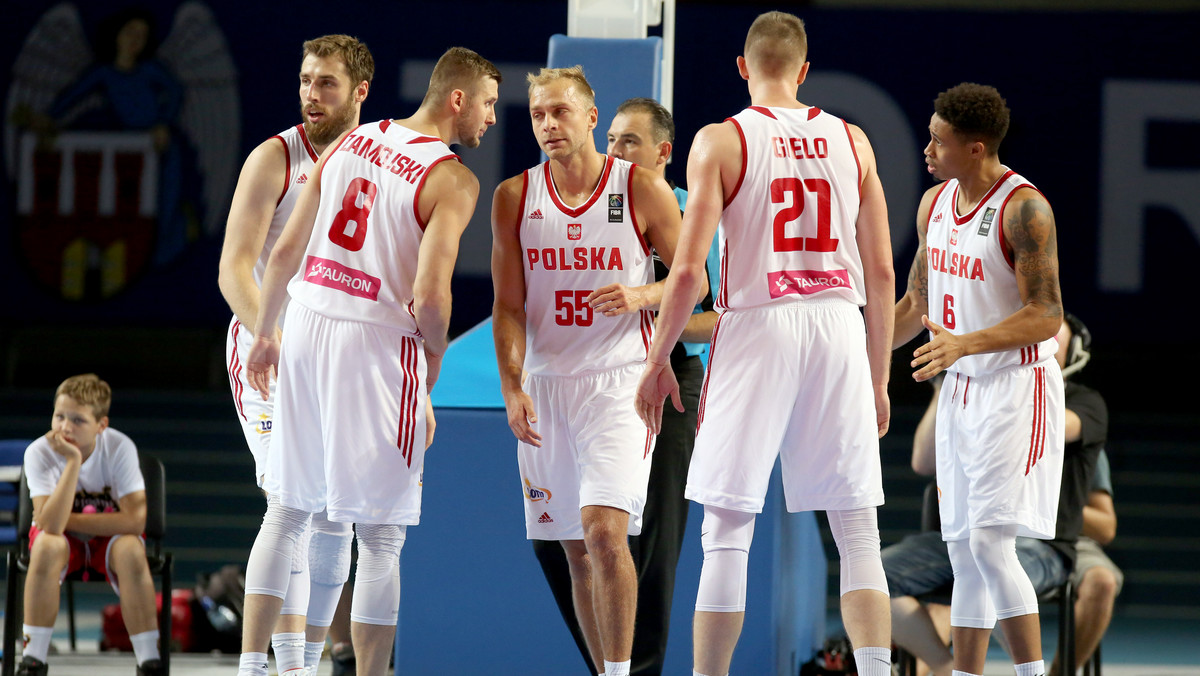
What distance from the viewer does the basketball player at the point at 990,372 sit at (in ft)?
14.1

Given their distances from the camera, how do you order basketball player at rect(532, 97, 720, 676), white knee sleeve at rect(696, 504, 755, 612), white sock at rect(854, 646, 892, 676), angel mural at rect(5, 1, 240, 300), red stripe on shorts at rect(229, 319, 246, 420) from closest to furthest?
1. white sock at rect(854, 646, 892, 676)
2. white knee sleeve at rect(696, 504, 755, 612)
3. red stripe on shorts at rect(229, 319, 246, 420)
4. basketball player at rect(532, 97, 720, 676)
5. angel mural at rect(5, 1, 240, 300)

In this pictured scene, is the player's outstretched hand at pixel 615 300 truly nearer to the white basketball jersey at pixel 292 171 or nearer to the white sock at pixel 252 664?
the white basketball jersey at pixel 292 171

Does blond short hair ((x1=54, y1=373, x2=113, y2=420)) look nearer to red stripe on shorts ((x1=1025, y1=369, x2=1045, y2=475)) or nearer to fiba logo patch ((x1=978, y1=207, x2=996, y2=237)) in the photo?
fiba logo patch ((x1=978, y1=207, x2=996, y2=237))

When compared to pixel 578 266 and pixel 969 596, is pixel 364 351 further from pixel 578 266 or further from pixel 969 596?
pixel 969 596

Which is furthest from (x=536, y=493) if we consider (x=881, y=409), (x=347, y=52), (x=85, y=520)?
(x=85, y=520)

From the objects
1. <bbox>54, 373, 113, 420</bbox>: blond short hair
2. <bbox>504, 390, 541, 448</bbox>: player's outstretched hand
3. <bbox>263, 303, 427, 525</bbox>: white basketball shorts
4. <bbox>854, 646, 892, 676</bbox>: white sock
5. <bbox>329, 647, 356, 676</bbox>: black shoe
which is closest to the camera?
<bbox>854, 646, 892, 676</bbox>: white sock

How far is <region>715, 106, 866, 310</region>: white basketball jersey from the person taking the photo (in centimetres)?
399

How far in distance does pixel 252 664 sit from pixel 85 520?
2459mm

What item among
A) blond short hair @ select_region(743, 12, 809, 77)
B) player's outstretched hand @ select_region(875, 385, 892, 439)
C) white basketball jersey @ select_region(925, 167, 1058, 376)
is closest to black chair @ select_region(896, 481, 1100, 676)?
white basketball jersey @ select_region(925, 167, 1058, 376)

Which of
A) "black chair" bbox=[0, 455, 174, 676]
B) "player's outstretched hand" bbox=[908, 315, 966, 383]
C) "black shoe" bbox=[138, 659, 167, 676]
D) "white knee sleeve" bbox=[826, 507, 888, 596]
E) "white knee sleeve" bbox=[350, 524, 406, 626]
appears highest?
"player's outstretched hand" bbox=[908, 315, 966, 383]

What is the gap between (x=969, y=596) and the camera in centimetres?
445

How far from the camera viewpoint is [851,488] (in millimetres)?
3912

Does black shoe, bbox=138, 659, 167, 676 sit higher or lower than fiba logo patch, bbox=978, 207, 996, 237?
lower

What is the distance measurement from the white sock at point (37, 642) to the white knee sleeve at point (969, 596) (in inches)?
158
